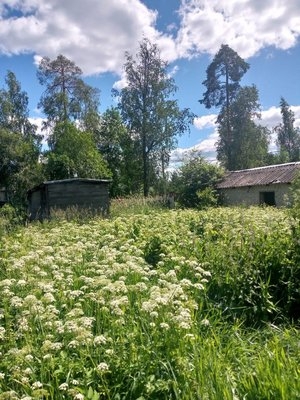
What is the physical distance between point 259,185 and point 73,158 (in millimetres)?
17020

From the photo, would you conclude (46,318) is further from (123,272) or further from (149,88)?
(149,88)

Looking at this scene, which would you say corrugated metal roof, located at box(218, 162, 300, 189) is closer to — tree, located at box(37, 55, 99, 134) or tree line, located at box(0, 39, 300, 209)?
tree line, located at box(0, 39, 300, 209)

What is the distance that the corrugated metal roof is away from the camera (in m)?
25.0

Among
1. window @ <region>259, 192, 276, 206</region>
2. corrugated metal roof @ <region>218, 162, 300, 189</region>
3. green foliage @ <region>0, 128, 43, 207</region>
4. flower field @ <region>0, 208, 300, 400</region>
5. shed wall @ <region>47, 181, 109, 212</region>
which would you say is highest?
green foliage @ <region>0, 128, 43, 207</region>

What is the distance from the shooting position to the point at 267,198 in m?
26.7

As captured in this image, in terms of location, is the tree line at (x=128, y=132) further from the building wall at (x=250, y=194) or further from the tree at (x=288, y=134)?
the tree at (x=288, y=134)

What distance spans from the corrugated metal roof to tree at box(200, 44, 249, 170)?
14.4m

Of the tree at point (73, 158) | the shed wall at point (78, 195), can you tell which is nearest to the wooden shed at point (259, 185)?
the shed wall at point (78, 195)

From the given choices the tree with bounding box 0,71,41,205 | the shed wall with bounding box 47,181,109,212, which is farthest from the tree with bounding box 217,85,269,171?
the shed wall with bounding box 47,181,109,212

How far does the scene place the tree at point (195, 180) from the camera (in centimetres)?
2859

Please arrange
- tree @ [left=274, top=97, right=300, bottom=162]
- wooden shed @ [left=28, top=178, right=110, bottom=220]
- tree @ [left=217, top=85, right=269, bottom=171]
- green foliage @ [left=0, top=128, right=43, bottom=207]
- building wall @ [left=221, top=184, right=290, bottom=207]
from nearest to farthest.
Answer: wooden shed @ [left=28, top=178, right=110, bottom=220], building wall @ [left=221, top=184, right=290, bottom=207], green foliage @ [left=0, top=128, right=43, bottom=207], tree @ [left=217, top=85, right=269, bottom=171], tree @ [left=274, top=97, right=300, bottom=162]

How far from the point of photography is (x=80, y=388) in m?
2.59

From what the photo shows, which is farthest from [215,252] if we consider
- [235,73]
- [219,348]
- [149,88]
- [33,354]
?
[235,73]

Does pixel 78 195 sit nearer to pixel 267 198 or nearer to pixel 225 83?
pixel 267 198
